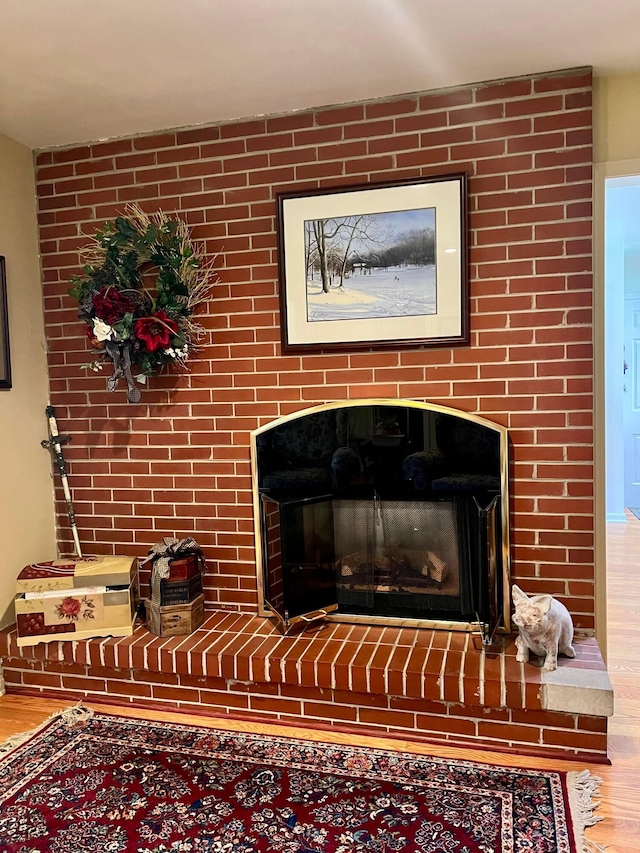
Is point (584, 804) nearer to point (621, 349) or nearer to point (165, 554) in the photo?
point (165, 554)

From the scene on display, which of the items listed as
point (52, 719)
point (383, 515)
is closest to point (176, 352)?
point (383, 515)

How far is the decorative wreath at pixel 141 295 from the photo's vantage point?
8.14ft

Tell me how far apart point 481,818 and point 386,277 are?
1840mm

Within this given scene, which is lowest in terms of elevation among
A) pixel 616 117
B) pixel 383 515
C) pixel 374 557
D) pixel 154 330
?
pixel 374 557

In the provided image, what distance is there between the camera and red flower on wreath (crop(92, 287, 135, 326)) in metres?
2.47

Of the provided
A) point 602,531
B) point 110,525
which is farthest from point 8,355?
point 602,531

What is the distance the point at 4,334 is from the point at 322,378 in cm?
137

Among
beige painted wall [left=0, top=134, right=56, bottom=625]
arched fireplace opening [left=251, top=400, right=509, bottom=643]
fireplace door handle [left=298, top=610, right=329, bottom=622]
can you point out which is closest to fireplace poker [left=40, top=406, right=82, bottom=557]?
beige painted wall [left=0, top=134, right=56, bottom=625]

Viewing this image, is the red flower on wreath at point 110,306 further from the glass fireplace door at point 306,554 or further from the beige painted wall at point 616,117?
the beige painted wall at point 616,117

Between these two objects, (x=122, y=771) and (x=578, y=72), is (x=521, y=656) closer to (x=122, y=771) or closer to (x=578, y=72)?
(x=122, y=771)

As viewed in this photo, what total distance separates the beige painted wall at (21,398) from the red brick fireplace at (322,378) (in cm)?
7

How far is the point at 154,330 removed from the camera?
97.7 inches

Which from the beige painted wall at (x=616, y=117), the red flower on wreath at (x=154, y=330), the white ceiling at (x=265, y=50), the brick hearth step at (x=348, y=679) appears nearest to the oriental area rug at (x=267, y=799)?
the brick hearth step at (x=348, y=679)

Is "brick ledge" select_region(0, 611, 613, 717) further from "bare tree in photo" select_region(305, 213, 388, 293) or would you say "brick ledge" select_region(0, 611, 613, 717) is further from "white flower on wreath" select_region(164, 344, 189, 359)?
"bare tree in photo" select_region(305, 213, 388, 293)
